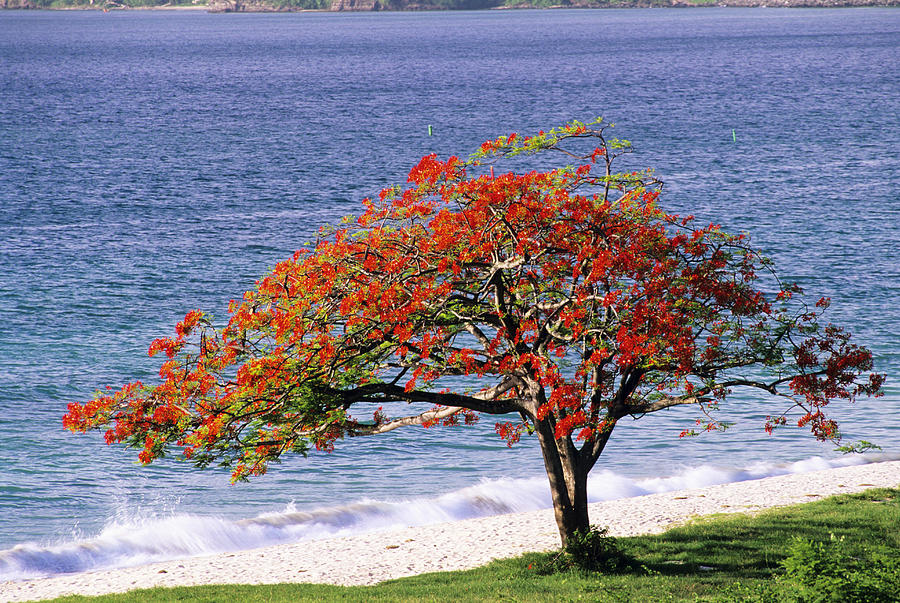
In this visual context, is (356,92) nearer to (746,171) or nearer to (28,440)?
(746,171)

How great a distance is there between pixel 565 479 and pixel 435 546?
244 inches

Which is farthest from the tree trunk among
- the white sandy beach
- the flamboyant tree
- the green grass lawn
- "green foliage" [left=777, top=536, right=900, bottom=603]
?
"green foliage" [left=777, top=536, right=900, bottom=603]

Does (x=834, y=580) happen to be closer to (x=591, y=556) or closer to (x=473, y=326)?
(x=591, y=556)

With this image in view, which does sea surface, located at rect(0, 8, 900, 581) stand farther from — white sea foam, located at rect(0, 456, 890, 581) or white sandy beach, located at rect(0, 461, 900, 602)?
white sandy beach, located at rect(0, 461, 900, 602)

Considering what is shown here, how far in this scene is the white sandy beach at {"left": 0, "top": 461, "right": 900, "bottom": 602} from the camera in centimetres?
2064

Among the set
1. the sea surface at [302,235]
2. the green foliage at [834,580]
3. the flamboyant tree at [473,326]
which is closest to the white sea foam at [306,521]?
the sea surface at [302,235]

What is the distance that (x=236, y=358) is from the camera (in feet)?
54.2

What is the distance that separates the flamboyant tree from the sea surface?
10.0m

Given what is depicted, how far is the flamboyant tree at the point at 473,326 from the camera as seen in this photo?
1516 cm

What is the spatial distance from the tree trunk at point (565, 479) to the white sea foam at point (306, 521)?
9164 millimetres

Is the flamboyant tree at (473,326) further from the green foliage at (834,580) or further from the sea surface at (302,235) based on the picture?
the sea surface at (302,235)

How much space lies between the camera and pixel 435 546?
22.6m

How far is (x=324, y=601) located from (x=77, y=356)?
24.2 metres

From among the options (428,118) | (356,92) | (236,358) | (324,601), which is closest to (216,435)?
(236,358)
